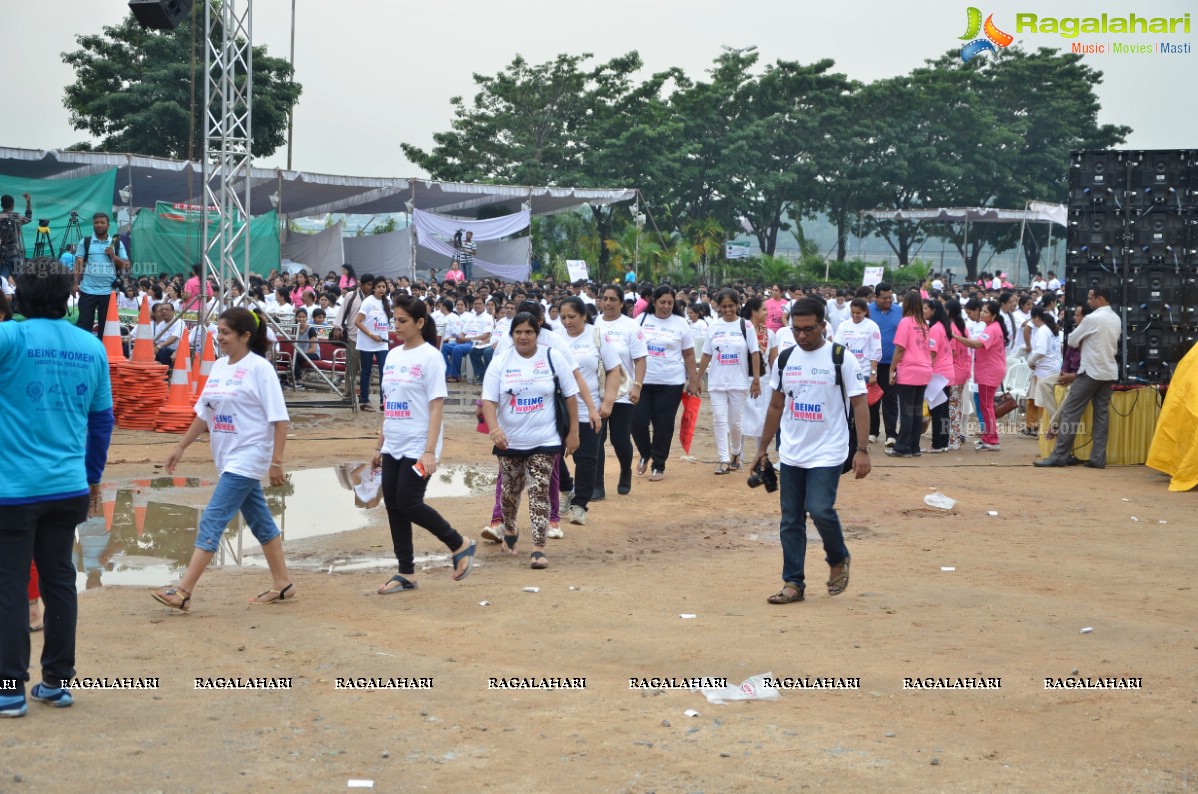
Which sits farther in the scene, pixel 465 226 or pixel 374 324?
pixel 465 226

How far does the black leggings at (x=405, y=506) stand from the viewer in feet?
24.0

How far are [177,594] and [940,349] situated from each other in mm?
9733

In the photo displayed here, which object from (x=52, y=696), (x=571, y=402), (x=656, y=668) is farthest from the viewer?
(x=571, y=402)

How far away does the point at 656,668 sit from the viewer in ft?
19.3

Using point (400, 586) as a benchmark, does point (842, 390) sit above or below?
above

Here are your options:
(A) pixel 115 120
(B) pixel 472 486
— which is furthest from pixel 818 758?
(A) pixel 115 120

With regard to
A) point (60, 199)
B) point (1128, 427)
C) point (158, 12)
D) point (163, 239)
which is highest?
point (158, 12)

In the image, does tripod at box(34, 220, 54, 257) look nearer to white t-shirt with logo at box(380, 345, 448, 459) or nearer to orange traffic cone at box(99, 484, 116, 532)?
orange traffic cone at box(99, 484, 116, 532)

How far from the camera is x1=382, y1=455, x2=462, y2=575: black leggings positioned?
→ 7.30 meters

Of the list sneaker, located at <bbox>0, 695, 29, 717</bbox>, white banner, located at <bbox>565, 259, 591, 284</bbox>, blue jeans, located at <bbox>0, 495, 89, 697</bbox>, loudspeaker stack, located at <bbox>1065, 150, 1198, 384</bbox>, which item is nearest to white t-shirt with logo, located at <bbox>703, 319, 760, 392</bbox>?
loudspeaker stack, located at <bbox>1065, 150, 1198, 384</bbox>

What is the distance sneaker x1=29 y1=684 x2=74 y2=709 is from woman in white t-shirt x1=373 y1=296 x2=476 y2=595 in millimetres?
2457

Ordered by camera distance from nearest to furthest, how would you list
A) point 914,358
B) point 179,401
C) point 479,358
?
1. point 914,358
2. point 179,401
3. point 479,358

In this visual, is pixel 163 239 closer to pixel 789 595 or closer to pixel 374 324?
pixel 374 324

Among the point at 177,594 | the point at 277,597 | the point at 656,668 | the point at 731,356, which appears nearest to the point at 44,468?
the point at 177,594
